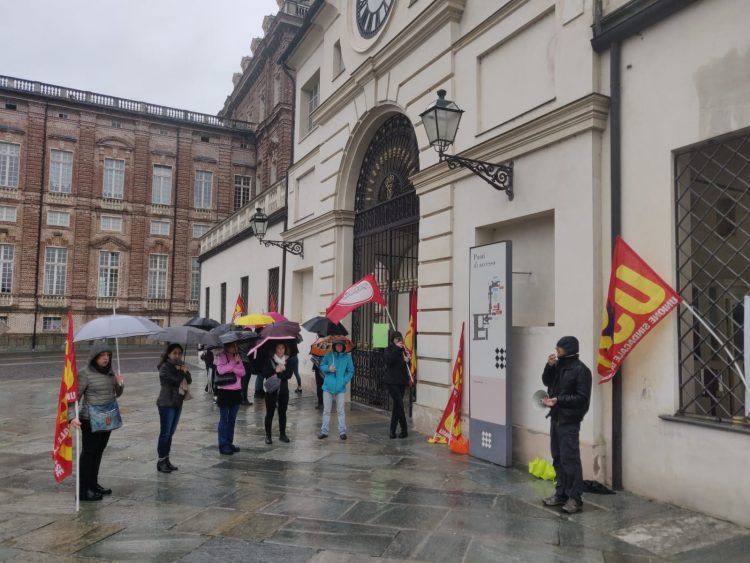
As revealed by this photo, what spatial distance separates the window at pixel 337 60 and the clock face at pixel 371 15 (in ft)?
4.07

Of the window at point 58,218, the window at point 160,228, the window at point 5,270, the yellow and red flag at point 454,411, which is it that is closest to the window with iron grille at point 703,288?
the yellow and red flag at point 454,411

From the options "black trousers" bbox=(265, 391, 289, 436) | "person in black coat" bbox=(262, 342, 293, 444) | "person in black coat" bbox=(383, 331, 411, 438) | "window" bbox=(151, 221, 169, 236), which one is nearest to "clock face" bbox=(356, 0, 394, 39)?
"person in black coat" bbox=(383, 331, 411, 438)

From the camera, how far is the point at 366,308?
40.4 feet

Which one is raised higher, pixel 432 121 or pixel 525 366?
pixel 432 121

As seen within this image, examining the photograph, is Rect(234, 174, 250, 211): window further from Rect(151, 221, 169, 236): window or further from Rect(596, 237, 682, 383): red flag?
Rect(596, 237, 682, 383): red flag

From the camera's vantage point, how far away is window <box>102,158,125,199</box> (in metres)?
40.8

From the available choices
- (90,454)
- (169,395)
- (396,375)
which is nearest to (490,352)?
(396,375)

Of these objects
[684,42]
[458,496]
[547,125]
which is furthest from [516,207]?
[458,496]

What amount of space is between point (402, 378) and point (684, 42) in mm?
5504

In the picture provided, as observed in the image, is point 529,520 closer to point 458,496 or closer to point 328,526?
point 458,496

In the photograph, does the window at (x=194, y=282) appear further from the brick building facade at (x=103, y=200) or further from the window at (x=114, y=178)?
the window at (x=114, y=178)

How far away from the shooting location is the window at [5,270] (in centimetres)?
3766

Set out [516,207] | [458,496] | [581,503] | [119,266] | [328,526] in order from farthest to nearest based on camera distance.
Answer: [119,266], [516,207], [458,496], [581,503], [328,526]

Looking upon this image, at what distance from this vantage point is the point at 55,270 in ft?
128
